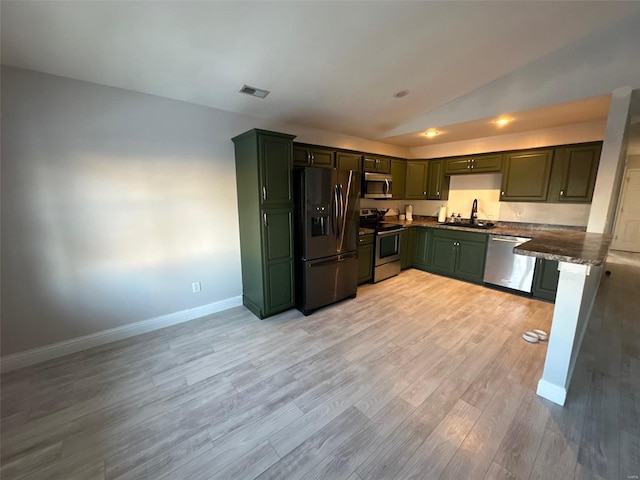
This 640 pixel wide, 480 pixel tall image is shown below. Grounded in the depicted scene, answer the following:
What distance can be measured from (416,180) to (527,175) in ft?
5.67

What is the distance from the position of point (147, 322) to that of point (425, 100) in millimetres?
4344

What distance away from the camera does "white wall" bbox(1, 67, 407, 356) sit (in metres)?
2.05

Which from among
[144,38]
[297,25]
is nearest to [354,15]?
[297,25]

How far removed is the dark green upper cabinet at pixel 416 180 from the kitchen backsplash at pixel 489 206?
0.35 metres

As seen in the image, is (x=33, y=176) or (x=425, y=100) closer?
(x=33, y=176)

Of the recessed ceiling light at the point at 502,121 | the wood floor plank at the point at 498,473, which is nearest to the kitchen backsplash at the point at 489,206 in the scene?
the recessed ceiling light at the point at 502,121

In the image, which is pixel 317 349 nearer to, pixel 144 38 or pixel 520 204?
pixel 144 38

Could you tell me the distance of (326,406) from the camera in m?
1.77

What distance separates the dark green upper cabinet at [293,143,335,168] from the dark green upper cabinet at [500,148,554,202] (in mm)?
2768

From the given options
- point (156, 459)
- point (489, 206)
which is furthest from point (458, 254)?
point (156, 459)

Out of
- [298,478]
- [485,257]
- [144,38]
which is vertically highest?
[144,38]

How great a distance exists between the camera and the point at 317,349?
2412mm

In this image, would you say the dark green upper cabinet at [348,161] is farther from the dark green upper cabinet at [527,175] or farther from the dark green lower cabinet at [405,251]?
the dark green upper cabinet at [527,175]

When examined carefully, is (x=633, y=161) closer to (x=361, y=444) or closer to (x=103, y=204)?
(x=361, y=444)
